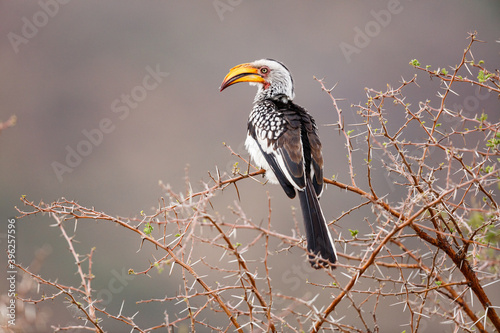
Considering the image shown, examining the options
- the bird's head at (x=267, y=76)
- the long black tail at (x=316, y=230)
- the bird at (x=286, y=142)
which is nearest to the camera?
the long black tail at (x=316, y=230)

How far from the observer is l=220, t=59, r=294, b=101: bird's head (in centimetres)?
285

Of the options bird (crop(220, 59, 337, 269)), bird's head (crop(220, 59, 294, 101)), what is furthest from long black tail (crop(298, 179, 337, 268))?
bird's head (crop(220, 59, 294, 101))

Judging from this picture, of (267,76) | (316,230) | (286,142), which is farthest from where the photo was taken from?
(267,76)

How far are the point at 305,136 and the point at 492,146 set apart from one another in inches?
38.3

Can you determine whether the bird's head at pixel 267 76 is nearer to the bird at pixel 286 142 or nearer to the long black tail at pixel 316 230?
the bird at pixel 286 142

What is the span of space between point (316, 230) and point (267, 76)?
4.49 ft

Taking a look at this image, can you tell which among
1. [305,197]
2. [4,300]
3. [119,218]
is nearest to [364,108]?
[305,197]

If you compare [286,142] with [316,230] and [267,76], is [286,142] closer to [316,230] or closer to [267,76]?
[316,230]

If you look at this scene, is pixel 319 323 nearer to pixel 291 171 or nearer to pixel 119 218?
pixel 119 218

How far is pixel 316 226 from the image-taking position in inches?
69.1

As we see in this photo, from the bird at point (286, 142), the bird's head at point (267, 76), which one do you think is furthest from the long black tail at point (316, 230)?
the bird's head at point (267, 76)

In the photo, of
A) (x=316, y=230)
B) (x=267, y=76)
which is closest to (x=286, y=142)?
(x=316, y=230)

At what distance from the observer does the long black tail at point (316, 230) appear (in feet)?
5.34

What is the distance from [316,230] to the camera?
5.68 ft
